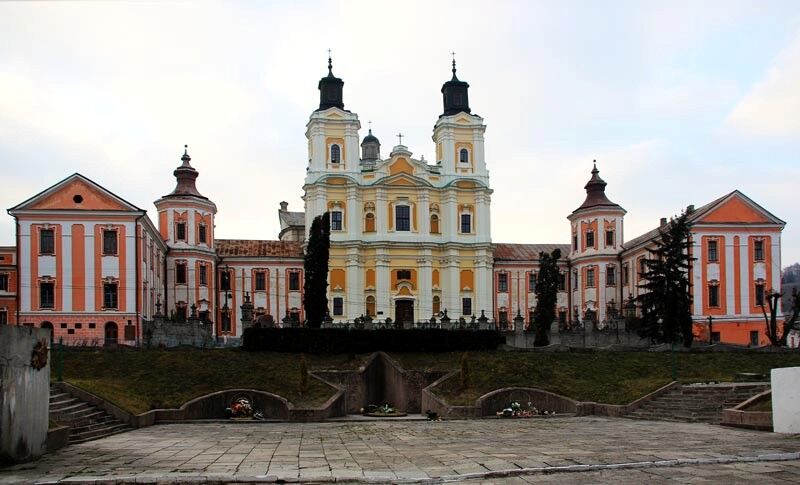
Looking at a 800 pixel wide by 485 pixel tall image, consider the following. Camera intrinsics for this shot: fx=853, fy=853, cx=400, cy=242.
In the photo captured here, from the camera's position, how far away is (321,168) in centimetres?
6925

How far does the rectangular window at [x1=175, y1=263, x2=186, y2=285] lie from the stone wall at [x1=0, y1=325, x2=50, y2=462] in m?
47.9

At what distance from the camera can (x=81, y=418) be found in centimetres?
2425

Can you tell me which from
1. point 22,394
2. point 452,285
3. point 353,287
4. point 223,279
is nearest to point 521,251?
point 452,285

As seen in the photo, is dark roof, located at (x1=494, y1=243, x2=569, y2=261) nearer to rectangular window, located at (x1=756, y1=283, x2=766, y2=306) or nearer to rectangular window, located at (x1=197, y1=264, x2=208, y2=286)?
rectangular window, located at (x1=756, y1=283, x2=766, y2=306)

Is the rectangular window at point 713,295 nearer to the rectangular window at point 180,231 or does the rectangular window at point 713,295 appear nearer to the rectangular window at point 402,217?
the rectangular window at point 402,217

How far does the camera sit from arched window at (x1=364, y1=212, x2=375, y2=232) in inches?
2746

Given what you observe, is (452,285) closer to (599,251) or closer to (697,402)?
(599,251)

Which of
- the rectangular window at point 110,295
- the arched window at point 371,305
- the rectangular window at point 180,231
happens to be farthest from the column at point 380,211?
the rectangular window at point 110,295

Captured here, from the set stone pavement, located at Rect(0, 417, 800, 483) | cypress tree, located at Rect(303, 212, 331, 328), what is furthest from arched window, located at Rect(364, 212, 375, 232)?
stone pavement, located at Rect(0, 417, 800, 483)

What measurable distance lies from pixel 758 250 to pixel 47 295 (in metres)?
50.4

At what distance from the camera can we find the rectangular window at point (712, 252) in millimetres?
63656

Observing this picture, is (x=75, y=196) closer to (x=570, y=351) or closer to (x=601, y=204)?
(x=570, y=351)

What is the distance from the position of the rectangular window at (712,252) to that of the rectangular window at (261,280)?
1381 inches

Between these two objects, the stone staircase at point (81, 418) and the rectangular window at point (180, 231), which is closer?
the stone staircase at point (81, 418)
